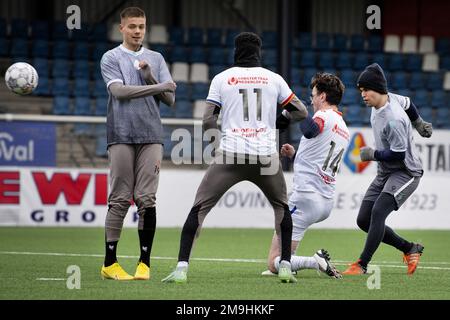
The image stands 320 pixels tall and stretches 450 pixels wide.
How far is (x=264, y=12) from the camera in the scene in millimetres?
29609

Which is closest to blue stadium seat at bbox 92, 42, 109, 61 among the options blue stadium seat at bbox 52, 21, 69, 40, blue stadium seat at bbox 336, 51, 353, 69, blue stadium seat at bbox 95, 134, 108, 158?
blue stadium seat at bbox 52, 21, 69, 40

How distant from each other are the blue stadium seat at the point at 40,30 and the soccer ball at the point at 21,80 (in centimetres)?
1443

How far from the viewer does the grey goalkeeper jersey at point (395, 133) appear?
10.0 metres

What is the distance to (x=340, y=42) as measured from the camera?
27.9m

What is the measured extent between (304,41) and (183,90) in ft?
15.1

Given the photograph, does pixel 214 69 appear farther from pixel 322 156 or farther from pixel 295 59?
pixel 322 156

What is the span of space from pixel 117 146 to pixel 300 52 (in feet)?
59.6

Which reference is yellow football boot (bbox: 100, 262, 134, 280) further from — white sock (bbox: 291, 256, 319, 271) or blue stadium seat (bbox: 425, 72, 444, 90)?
blue stadium seat (bbox: 425, 72, 444, 90)

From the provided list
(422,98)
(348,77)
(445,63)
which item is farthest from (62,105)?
(445,63)

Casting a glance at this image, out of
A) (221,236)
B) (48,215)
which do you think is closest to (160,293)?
(221,236)

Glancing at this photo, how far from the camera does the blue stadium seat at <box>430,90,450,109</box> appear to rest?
25.6 meters

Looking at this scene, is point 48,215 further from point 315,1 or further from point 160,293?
point 315,1

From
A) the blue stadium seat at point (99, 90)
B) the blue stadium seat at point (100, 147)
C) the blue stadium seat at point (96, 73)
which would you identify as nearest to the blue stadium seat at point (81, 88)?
the blue stadium seat at point (99, 90)

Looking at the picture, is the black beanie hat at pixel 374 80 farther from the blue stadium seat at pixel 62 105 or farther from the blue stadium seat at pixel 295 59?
the blue stadium seat at pixel 295 59
